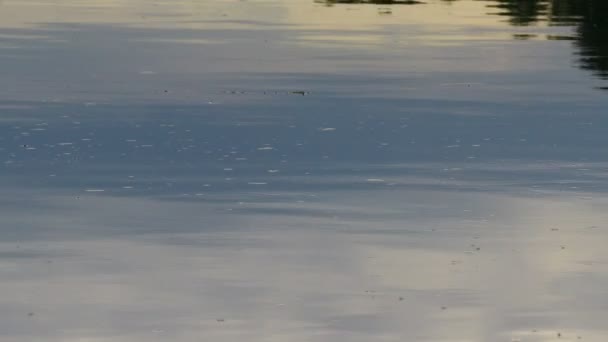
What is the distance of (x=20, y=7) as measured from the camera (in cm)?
4656

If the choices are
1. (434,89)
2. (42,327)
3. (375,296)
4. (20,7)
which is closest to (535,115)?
(434,89)

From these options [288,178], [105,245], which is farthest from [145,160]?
[105,245]

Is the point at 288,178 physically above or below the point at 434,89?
above

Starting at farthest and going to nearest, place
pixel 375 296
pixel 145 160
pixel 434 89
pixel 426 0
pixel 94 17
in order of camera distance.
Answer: pixel 426 0, pixel 94 17, pixel 434 89, pixel 145 160, pixel 375 296

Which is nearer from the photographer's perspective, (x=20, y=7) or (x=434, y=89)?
(x=434, y=89)

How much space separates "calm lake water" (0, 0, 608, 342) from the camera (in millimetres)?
13234

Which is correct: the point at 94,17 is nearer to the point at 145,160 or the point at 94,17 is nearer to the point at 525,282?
the point at 145,160

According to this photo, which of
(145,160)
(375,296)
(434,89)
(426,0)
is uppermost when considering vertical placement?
(375,296)

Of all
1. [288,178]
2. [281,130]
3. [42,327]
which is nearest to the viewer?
[42,327]

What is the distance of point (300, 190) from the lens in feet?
62.1

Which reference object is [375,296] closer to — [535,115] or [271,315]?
[271,315]

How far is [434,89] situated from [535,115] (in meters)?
3.32

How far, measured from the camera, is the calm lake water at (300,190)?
43.4 ft

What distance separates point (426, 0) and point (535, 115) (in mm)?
26448
